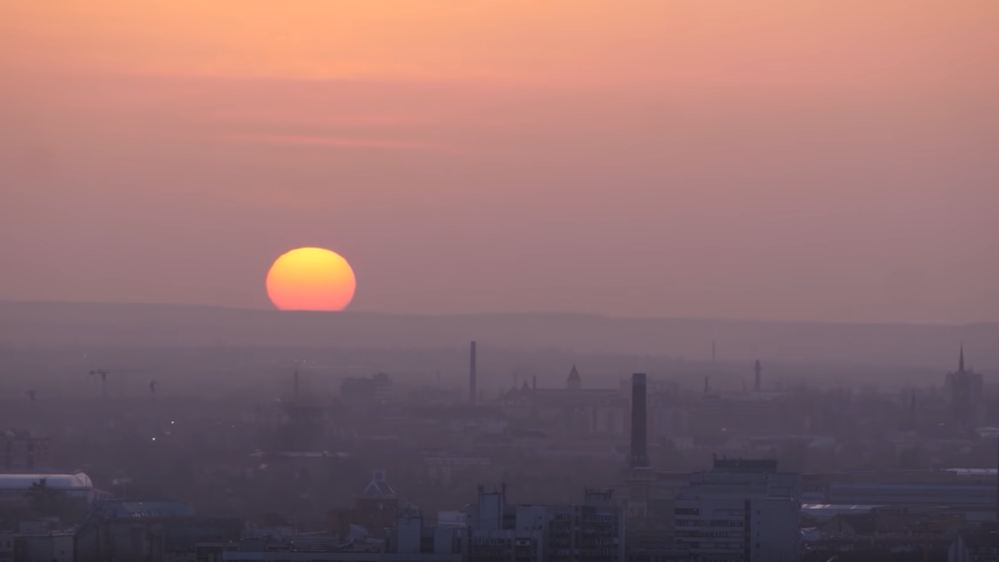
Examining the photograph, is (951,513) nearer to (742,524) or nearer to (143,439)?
(742,524)

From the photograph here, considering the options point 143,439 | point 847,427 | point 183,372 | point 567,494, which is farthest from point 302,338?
point 567,494

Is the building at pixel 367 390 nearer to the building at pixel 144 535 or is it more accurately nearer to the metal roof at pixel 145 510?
the metal roof at pixel 145 510

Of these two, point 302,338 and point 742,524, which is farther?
point 302,338

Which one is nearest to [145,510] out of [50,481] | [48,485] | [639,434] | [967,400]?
[48,485]

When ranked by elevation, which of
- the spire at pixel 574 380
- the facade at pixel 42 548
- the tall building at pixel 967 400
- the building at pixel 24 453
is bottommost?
the facade at pixel 42 548

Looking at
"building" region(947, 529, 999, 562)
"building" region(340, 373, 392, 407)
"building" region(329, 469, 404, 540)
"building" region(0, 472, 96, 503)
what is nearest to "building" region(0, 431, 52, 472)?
"building" region(0, 472, 96, 503)

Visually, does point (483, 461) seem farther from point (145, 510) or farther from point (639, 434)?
point (145, 510)

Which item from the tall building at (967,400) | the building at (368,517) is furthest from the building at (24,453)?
the tall building at (967,400)

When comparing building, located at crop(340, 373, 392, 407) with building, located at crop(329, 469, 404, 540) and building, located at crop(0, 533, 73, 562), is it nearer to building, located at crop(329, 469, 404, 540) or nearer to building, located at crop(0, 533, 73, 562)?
building, located at crop(329, 469, 404, 540)
